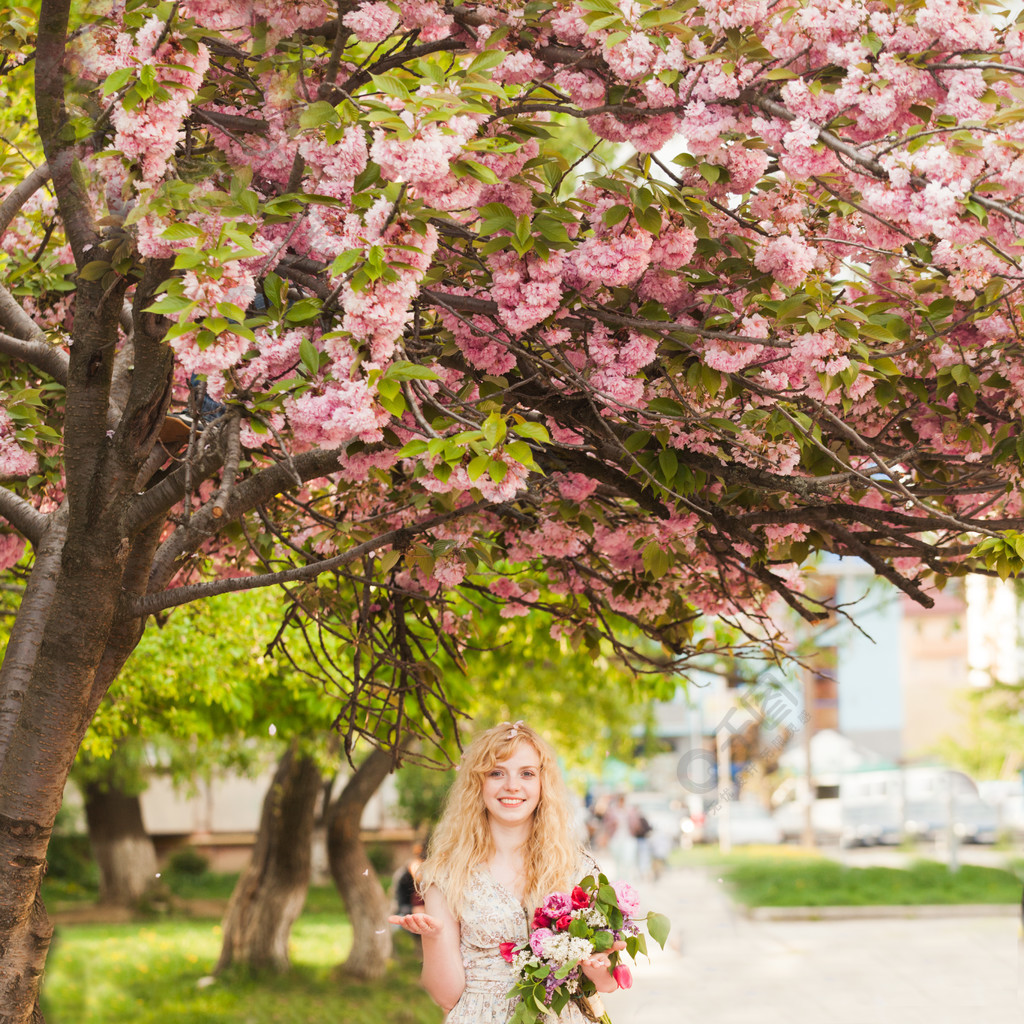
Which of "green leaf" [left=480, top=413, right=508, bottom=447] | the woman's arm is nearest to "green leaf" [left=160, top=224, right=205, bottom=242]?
"green leaf" [left=480, top=413, right=508, bottom=447]

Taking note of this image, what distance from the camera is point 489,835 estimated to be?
12.6 ft

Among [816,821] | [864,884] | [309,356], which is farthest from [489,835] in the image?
[816,821]

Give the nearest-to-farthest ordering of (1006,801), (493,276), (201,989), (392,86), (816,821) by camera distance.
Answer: (392,86) < (493,276) < (201,989) < (1006,801) < (816,821)

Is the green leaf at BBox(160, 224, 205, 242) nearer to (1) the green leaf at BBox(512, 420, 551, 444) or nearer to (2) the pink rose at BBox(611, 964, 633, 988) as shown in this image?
(1) the green leaf at BBox(512, 420, 551, 444)

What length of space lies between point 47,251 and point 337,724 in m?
2.29

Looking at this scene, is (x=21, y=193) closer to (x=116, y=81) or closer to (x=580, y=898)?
(x=116, y=81)

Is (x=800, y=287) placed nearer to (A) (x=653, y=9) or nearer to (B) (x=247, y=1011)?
(A) (x=653, y=9)

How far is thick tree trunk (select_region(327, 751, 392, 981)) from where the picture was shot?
488 inches

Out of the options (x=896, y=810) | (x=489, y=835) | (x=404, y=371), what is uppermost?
(x=404, y=371)

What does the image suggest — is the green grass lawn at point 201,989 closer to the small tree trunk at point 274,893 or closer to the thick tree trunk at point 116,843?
the small tree trunk at point 274,893

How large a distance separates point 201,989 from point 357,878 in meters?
1.93

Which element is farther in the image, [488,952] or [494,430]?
[488,952]

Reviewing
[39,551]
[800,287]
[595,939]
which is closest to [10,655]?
[39,551]

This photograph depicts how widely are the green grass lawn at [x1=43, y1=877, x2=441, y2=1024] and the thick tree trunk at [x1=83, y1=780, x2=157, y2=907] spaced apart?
11.8 ft
